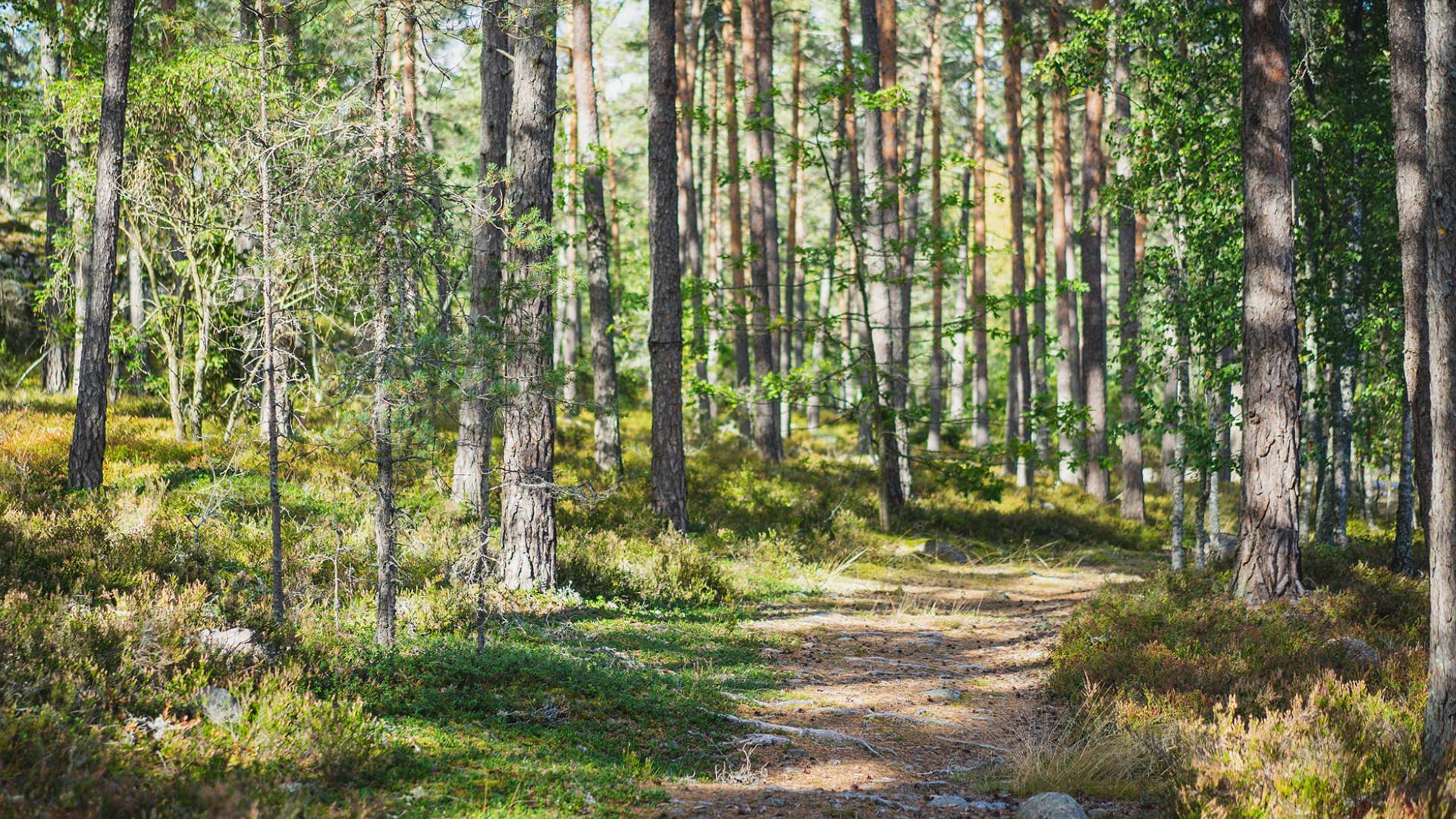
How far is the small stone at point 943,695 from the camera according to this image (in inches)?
328

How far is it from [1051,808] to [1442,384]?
361 cm

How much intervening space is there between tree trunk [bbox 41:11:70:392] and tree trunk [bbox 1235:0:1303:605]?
17358 millimetres

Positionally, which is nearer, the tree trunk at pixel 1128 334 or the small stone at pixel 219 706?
the small stone at pixel 219 706

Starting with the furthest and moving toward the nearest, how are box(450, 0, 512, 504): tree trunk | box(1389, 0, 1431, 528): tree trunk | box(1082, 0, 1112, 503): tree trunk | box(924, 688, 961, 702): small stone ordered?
1. box(1082, 0, 1112, 503): tree trunk
2. box(450, 0, 512, 504): tree trunk
3. box(1389, 0, 1431, 528): tree trunk
4. box(924, 688, 961, 702): small stone

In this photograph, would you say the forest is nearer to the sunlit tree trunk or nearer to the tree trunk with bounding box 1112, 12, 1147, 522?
the sunlit tree trunk

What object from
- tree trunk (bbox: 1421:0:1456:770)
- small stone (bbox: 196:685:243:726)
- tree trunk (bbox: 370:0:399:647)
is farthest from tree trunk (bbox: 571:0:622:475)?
tree trunk (bbox: 1421:0:1456:770)

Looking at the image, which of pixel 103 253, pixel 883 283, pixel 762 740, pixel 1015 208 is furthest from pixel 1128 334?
pixel 103 253

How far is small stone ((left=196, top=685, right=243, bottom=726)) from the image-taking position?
523 centimetres

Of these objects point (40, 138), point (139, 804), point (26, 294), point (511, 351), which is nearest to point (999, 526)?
point (511, 351)

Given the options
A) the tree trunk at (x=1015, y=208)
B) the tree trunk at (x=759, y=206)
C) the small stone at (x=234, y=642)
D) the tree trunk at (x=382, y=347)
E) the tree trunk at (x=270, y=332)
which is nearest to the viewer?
the small stone at (x=234, y=642)

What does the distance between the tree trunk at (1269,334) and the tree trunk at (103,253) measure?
42.5ft

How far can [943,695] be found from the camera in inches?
333

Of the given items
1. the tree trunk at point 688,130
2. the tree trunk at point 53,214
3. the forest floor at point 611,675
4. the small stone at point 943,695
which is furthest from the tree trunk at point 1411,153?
the tree trunk at point 53,214

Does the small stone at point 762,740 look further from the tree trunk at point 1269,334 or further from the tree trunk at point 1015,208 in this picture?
the tree trunk at point 1015,208
